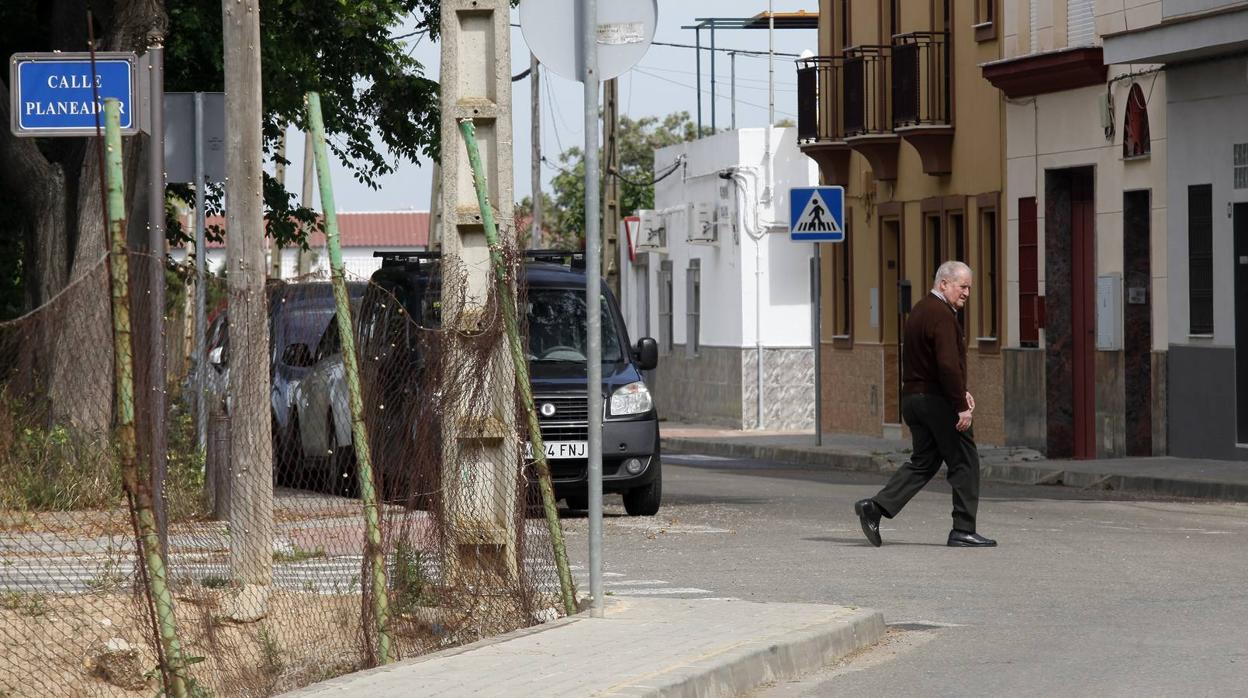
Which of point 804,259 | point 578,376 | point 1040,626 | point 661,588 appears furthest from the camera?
point 804,259

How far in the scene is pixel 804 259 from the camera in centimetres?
4081

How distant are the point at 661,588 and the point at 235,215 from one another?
319cm

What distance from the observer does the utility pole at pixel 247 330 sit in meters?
8.85

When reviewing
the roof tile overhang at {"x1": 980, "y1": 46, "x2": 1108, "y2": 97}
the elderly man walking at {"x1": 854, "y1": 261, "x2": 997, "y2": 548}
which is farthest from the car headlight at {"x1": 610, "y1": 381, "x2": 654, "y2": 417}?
the roof tile overhang at {"x1": 980, "y1": 46, "x2": 1108, "y2": 97}

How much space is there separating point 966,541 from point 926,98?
700 inches

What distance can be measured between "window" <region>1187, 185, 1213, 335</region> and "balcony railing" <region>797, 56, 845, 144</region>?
457 inches

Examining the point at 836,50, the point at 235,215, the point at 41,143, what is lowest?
the point at 235,215

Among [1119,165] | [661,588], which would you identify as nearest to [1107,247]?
[1119,165]

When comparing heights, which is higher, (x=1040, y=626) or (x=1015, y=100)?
(x=1015, y=100)

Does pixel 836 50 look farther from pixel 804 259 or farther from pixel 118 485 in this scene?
pixel 118 485

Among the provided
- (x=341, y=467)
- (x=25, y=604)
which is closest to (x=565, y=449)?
(x=25, y=604)

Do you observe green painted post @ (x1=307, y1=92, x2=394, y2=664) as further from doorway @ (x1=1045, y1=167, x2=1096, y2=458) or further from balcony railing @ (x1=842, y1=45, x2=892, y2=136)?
balcony railing @ (x1=842, y1=45, x2=892, y2=136)

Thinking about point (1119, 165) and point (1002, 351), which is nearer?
point (1119, 165)

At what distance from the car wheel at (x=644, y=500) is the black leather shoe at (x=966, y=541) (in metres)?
3.45
